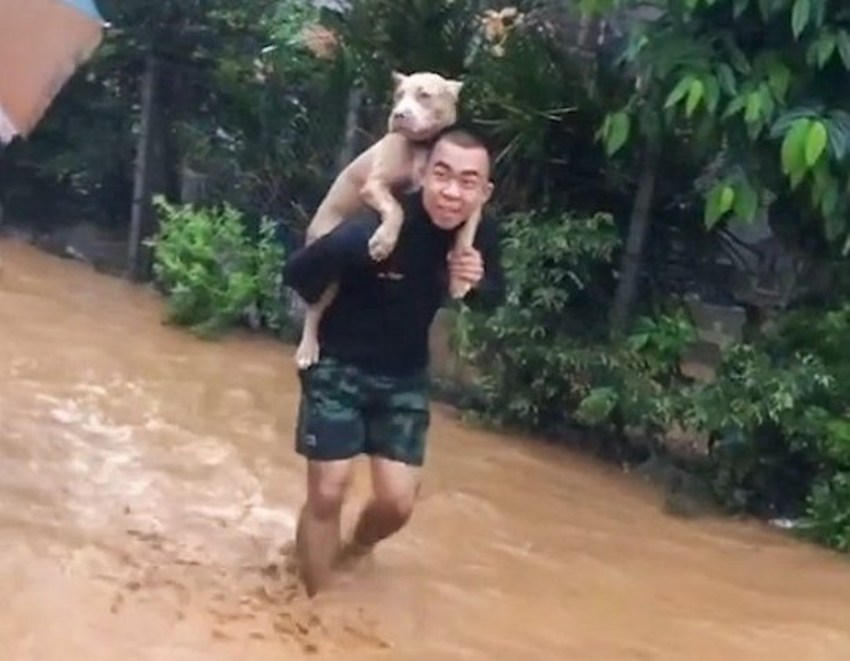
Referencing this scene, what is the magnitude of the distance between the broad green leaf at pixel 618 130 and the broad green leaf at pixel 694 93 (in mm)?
582

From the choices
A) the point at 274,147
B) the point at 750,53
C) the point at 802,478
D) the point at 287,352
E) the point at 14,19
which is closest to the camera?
the point at 14,19

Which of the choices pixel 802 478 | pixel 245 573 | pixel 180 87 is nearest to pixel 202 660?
pixel 245 573

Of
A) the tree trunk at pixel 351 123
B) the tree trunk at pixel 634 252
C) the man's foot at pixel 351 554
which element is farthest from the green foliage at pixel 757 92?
the tree trunk at pixel 351 123

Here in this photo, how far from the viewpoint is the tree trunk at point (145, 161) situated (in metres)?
11.9

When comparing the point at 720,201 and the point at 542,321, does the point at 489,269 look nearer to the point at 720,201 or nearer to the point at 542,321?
the point at 720,201

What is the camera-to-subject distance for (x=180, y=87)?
12.0 m

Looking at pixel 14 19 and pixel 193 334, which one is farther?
pixel 193 334

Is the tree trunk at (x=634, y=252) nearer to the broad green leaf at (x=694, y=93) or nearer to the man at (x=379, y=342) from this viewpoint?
the broad green leaf at (x=694, y=93)

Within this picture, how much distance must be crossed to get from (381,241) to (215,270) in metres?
4.67

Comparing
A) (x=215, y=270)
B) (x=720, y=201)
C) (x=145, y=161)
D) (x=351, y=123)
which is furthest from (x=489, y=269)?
(x=145, y=161)

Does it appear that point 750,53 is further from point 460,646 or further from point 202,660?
point 202,660

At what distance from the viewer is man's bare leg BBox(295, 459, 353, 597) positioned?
616 centimetres

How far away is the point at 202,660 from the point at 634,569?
2030mm

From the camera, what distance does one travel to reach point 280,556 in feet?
22.0
